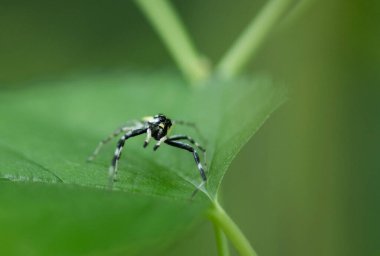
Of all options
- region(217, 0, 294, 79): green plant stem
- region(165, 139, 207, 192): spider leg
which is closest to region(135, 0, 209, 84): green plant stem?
region(217, 0, 294, 79): green plant stem

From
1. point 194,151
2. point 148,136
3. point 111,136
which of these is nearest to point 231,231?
point 194,151

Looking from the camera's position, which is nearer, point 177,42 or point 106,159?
point 106,159

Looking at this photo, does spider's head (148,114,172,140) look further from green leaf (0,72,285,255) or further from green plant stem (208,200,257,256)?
green plant stem (208,200,257,256)

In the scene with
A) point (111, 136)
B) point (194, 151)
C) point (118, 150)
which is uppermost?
point (111, 136)

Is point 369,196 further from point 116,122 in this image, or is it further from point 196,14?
point 196,14

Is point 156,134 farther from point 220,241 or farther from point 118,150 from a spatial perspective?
point 220,241

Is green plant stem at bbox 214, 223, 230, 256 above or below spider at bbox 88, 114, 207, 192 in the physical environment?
below

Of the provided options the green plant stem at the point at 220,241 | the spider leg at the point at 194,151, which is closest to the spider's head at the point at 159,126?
the spider leg at the point at 194,151
